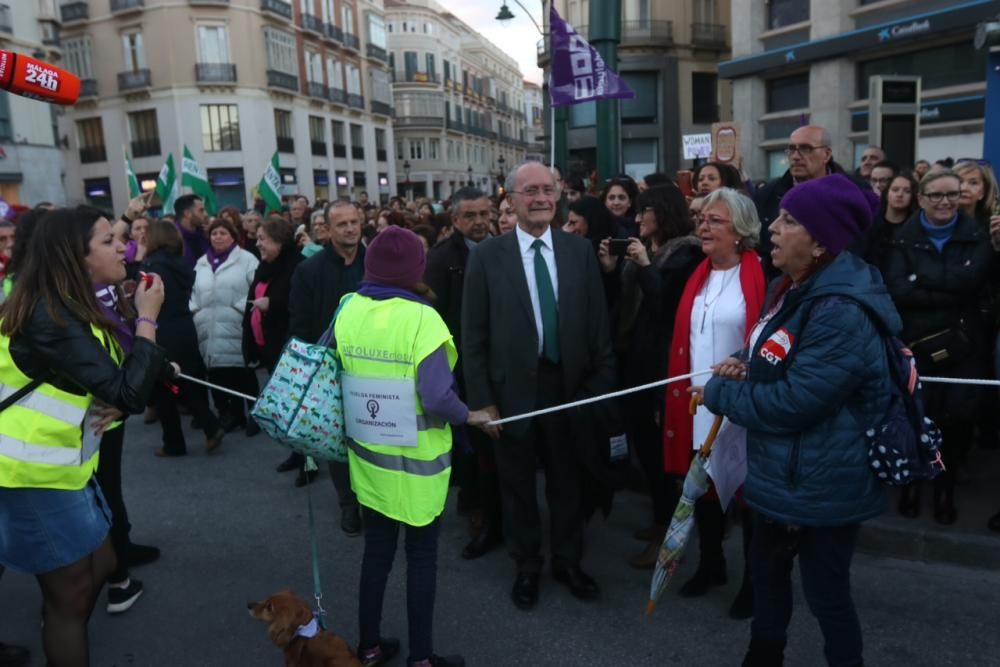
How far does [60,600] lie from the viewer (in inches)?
108

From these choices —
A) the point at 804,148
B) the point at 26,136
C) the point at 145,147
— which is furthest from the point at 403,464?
the point at 145,147

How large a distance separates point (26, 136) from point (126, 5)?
1405 cm

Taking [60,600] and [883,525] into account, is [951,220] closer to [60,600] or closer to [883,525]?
[883,525]

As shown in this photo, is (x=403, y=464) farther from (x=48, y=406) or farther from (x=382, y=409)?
(x=48, y=406)

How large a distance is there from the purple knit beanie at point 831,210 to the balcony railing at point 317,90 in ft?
146

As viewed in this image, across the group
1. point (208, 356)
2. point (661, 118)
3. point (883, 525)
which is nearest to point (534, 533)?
point (883, 525)

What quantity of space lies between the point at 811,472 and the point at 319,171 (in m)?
44.2

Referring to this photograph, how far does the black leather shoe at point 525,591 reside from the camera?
3.70 meters

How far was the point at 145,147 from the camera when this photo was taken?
3794 centimetres

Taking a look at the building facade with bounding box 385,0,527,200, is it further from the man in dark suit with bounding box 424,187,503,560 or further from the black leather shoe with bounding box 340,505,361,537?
the black leather shoe with bounding box 340,505,361,537

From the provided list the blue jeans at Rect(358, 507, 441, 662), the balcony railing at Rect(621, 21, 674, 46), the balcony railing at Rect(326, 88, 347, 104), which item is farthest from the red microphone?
the balcony railing at Rect(326, 88, 347, 104)

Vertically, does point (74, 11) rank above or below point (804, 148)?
above

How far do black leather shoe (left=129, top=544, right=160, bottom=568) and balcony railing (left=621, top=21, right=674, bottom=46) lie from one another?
3571cm

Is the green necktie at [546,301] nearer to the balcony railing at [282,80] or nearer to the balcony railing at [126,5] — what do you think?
the balcony railing at [282,80]
